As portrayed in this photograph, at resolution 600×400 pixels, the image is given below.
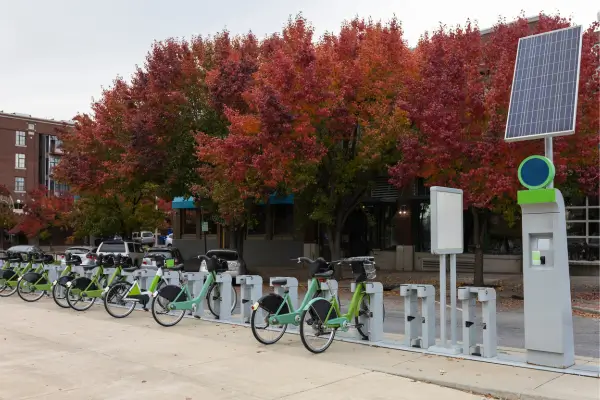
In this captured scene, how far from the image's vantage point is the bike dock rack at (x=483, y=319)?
7793 mm

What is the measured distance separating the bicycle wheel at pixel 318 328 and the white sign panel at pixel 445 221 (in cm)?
174

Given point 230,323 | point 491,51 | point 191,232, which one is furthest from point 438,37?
point 191,232

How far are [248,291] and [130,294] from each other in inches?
92.6

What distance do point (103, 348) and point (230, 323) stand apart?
2.66 m

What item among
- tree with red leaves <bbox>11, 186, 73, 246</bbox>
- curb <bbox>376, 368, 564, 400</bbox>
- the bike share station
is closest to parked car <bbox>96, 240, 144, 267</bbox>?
the bike share station

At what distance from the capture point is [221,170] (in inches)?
765

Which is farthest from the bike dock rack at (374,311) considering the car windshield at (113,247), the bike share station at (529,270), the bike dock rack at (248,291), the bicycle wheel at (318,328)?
the car windshield at (113,247)

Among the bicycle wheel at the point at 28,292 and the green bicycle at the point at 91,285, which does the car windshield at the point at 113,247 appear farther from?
the green bicycle at the point at 91,285

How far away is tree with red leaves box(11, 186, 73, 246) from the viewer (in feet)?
146

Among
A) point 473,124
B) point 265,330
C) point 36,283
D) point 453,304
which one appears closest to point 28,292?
point 36,283

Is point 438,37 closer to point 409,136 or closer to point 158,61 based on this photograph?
point 409,136

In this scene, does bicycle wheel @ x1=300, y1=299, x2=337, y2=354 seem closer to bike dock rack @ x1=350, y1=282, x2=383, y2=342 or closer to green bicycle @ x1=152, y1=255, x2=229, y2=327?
bike dock rack @ x1=350, y1=282, x2=383, y2=342

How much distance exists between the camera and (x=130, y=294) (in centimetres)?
1132

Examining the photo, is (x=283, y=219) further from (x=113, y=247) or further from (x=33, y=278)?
(x=33, y=278)
